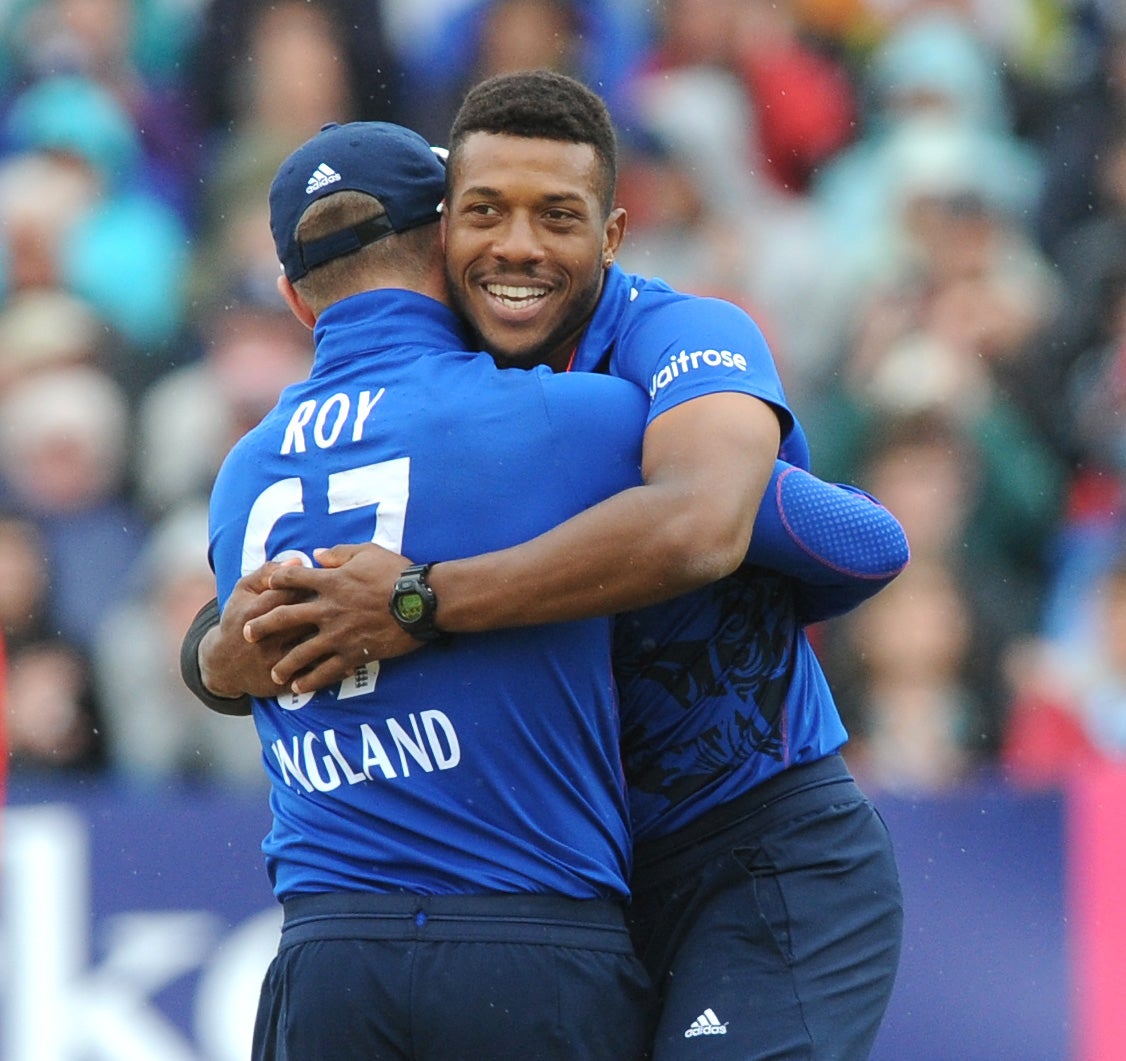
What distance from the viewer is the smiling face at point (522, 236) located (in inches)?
161

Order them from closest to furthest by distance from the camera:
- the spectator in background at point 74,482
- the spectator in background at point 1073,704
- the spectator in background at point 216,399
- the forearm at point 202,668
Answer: the forearm at point 202,668
the spectator in background at point 1073,704
the spectator in background at point 74,482
the spectator in background at point 216,399

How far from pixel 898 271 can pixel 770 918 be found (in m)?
5.36

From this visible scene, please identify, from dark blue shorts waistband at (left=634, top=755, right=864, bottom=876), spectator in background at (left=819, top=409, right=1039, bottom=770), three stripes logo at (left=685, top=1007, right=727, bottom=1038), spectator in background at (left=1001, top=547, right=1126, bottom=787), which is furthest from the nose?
spectator in background at (left=1001, top=547, right=1126, bottom=787)

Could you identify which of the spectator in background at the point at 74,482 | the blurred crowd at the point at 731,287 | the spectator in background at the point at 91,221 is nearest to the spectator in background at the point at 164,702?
the blurred crowd at the point at 731,287

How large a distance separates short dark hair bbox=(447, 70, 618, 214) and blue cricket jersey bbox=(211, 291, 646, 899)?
1.46 ft

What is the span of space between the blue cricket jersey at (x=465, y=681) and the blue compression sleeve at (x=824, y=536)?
0.27 metres

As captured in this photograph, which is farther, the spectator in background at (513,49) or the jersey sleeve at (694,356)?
the spectator in background at (513,49)

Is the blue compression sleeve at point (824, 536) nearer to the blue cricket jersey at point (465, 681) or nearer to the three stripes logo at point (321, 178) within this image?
the blue cricket jersey at point (465, 681)

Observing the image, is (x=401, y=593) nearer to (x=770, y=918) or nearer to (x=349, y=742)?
(x=349, y=742)

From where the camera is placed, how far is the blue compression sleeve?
13.1 ft

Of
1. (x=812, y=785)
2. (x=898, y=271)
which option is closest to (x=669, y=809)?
(x=812, y=785)

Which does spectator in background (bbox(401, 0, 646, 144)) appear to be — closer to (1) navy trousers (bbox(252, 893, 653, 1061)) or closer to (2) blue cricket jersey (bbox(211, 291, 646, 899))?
(2) blue cricket jersey (bbox(211, 291, 646, 899))

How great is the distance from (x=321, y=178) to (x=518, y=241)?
37 cm

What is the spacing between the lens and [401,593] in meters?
3.81
